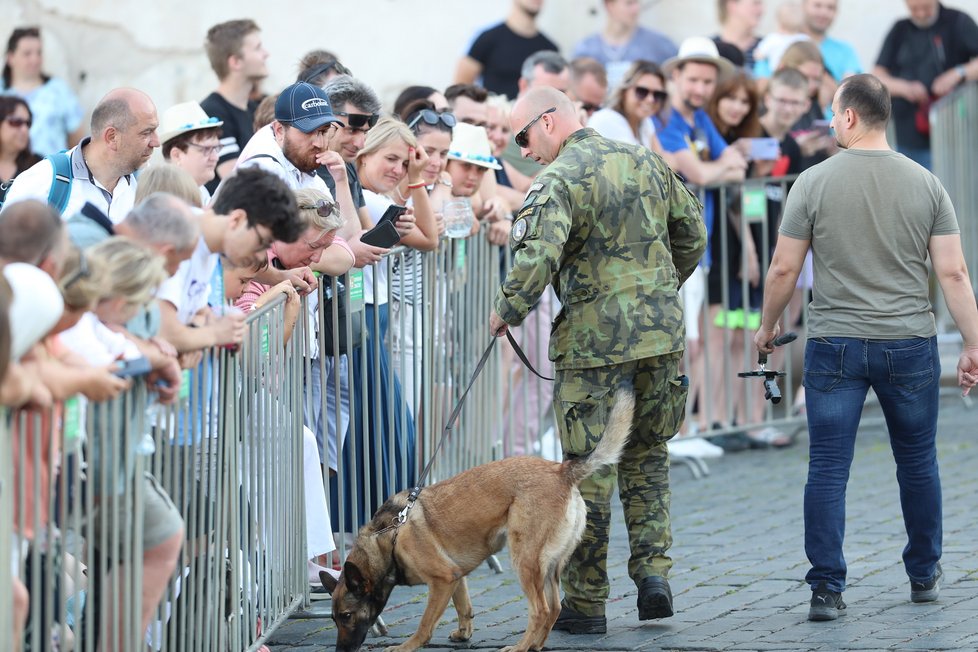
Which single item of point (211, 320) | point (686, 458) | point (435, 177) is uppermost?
point (435, 177)

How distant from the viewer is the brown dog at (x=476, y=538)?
19.5ft

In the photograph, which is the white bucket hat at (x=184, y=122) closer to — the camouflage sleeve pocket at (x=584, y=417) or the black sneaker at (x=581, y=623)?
the camouflage sleeve pocket at (x=584, y=417)

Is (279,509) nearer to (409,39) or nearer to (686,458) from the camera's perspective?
(686,458)

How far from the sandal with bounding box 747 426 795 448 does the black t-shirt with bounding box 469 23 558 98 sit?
3.19m

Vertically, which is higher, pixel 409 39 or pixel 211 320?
pixel 409 39

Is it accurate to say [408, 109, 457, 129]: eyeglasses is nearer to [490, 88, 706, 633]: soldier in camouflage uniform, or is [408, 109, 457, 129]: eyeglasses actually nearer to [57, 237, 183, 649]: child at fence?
[490, 88, 706, 633]: soldier in camouflage uniform

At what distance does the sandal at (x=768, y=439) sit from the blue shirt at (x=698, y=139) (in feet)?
4.23

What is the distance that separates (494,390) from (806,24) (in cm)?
585

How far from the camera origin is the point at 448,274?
761 centimetres

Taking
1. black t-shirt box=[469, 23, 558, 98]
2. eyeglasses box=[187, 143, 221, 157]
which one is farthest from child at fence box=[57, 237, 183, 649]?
black t-shirt box=[469, 23, 558, 98]

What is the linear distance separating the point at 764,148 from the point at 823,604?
4979 mm

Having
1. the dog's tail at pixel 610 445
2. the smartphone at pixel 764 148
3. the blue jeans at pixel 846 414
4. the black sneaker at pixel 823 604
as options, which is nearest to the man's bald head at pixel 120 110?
the dog's tail at pixel 610 445

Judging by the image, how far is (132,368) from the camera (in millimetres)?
4270

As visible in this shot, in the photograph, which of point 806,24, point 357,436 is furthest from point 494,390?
point 806,24
